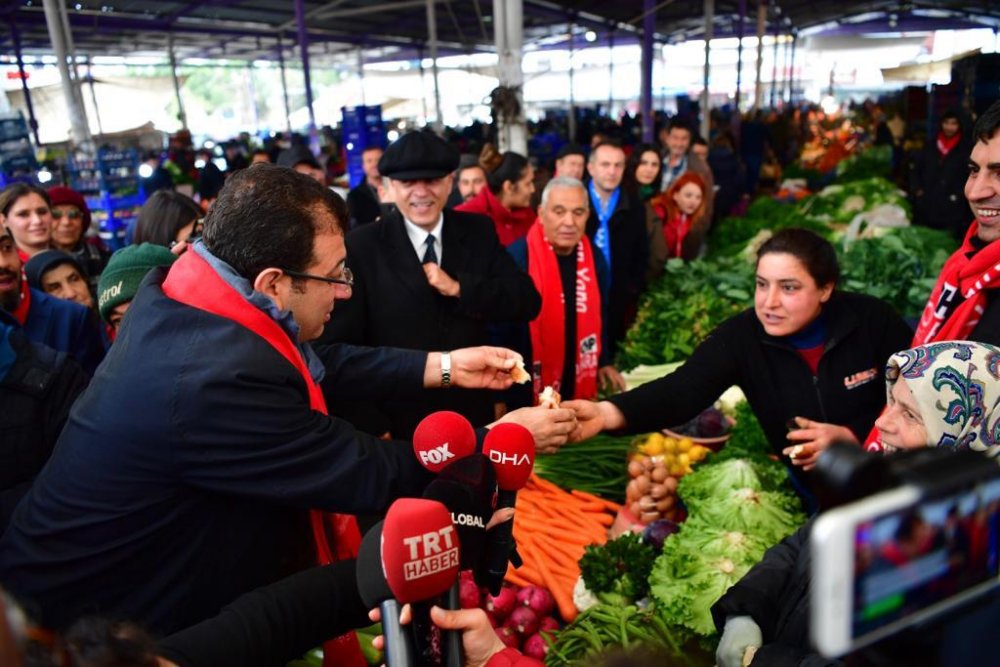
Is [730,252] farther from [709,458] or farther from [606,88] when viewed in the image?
[606,88]

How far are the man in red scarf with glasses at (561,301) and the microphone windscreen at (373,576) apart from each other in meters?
2.66

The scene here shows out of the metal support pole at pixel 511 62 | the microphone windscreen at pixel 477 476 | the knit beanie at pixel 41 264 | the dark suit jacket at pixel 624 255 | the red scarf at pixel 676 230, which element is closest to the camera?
the microphone windscreen at pixel 477 476

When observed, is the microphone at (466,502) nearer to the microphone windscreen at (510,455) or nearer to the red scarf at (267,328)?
the microphone windscreen at (510,455)

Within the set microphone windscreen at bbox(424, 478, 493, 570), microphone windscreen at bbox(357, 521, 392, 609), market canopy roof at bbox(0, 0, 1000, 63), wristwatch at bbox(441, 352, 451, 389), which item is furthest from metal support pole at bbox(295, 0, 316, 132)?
microphone windscreen at bbox(357, 521, 392, 609)

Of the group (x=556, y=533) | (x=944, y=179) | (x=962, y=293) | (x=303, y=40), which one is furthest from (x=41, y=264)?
(x=303, y=40)

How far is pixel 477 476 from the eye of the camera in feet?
4.33

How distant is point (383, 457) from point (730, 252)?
5860mm

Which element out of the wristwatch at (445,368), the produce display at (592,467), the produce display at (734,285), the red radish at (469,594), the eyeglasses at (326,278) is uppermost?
the eyeglasses at (326,278)

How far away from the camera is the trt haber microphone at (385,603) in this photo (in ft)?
3.37

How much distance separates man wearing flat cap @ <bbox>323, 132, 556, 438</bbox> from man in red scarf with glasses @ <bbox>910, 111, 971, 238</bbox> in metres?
4.88

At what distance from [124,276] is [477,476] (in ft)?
6.75

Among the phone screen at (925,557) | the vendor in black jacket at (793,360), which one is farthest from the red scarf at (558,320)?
the phone screen at (925,557)

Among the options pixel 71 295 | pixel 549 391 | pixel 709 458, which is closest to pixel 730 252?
pixel 709 458

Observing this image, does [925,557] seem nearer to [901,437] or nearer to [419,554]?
[419,554]
